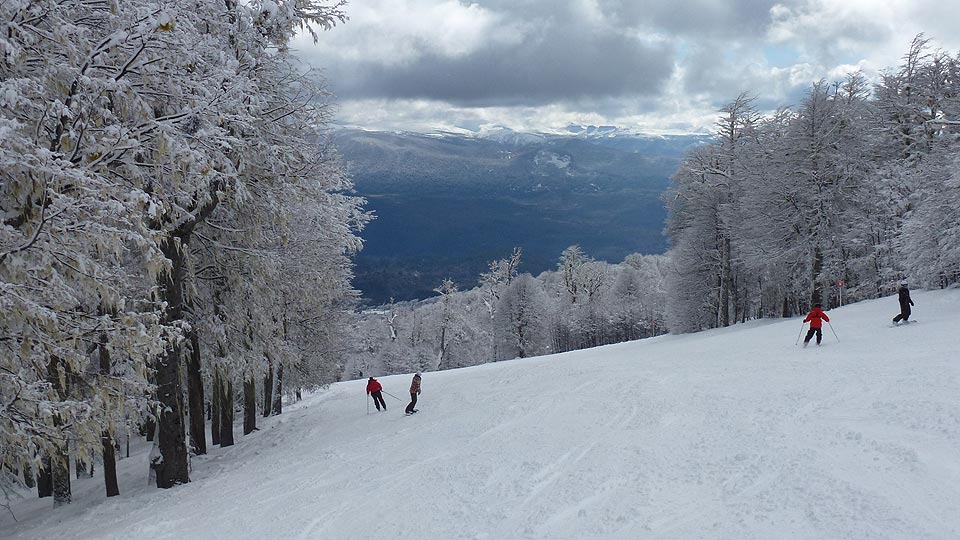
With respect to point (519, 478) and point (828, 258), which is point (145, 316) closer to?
point (519, 478)

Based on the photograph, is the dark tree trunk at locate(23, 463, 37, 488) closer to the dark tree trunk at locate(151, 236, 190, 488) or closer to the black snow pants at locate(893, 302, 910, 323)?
the dark tree trunk at locate(151, 236, 190, 488)

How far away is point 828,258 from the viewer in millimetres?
28000

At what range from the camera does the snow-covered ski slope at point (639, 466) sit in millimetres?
6609

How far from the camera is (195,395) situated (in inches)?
598

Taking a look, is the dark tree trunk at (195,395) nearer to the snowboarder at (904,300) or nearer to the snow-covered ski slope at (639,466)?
the snow-covered ski slope at (639,466)

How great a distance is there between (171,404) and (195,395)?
346 centimetres

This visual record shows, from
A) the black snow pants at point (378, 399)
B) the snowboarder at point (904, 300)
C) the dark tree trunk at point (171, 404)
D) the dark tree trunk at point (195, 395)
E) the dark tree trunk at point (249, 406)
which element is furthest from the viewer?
the dark tree trunk at point (249, 406)

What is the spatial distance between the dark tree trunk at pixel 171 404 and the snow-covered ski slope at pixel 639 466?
1.76ft

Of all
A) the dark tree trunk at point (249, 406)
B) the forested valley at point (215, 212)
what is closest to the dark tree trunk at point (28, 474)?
the forested valley at point (215, 212)

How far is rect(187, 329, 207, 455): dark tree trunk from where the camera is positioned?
13703mm

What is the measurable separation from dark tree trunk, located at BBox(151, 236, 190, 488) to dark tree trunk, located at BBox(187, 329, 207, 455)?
1.26 meters

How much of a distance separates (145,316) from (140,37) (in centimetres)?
374

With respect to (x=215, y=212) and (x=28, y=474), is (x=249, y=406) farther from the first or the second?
(x=215, y=212)

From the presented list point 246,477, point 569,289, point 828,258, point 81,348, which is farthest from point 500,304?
point 81,348
